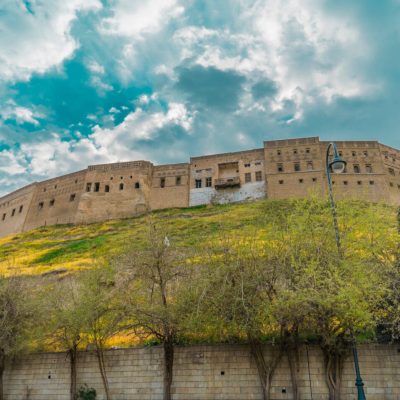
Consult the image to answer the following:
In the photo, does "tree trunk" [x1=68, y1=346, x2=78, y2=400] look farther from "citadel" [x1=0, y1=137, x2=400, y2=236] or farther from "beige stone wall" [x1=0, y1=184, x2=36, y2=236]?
"beige stone wall" [x1=0, y1=184, x2=36, y2=236]

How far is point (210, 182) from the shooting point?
55281 mm

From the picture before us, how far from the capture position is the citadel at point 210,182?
50250mm

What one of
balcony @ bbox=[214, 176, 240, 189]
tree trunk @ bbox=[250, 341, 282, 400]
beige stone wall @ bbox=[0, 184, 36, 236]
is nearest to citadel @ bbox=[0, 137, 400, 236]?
balcony @ bbox=[214, 176, 240, 189]

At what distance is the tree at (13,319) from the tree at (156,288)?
15.2 feet

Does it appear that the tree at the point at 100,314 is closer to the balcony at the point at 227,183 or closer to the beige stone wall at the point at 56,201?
the balcony at the point at 227,183

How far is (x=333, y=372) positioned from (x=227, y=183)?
41.2 metres

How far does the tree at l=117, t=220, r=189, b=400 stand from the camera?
1338 cm

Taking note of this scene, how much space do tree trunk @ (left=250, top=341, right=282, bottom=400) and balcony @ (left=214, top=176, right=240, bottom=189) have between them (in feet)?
132

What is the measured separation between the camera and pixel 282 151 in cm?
5316

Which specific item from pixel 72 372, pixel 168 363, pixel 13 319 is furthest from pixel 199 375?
pixel 13 319

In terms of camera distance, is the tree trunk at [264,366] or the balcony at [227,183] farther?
the balcony at [227,183]

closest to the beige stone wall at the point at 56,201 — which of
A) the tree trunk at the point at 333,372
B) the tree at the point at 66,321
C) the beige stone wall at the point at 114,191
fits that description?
the beige stone wall at the point at 114,191

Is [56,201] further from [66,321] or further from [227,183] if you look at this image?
[66,321]

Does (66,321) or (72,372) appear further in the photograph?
(72,372)
